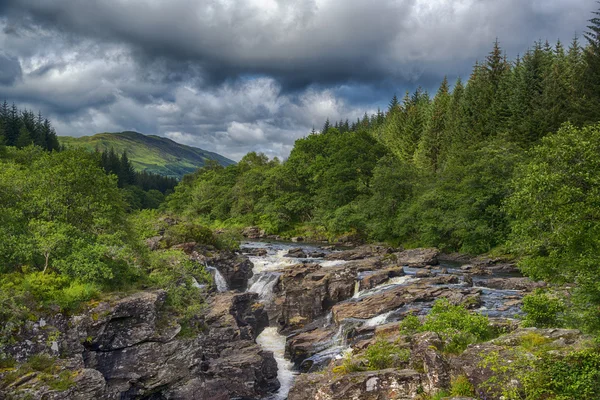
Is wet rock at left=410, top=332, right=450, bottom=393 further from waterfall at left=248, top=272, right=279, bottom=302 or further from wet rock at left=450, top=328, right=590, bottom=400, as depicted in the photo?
waterfall at left=248, top=272, right=279, bottom=302

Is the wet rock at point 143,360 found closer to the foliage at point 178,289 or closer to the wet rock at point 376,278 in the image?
the foliage at point 178,289

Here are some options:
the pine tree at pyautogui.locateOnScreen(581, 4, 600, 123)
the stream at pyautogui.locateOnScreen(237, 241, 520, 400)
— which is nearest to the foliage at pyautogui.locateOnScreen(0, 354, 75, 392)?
the stream at pyautogui.locateOnScreen(237, 241, 520, 400)

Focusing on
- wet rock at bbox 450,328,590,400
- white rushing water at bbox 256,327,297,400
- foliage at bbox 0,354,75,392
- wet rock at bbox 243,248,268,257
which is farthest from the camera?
wet rock at bbox 243,248,268,257

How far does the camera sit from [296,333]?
108 ft

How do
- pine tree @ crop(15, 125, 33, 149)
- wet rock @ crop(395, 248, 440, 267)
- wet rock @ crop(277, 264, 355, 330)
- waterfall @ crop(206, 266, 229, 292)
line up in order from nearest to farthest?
wet rock @ crop(277, 264, 355, 330) < waterfall @ crop(206, 266, 229, 292) < wet rock @ crop(395, 248, 440, 267) < pine tree @ crop(15, 125, 33, 149)

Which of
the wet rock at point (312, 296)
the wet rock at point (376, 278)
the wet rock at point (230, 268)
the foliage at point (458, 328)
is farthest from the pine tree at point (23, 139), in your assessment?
the foliage at point (458, 328)

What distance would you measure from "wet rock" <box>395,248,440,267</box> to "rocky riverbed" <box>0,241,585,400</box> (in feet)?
17.6

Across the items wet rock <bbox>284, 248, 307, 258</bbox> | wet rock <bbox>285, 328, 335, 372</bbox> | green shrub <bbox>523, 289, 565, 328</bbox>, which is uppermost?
green shrub <bbox>523, 289, 565, 328</bbox>

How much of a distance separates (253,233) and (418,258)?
1817 inches

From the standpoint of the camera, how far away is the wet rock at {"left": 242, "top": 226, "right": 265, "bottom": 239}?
89.1 meters

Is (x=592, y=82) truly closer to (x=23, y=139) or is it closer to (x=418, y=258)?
(x=418, y=258)

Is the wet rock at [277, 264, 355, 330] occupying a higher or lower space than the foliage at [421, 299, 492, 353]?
lower

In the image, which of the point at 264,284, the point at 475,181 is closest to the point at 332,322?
the point at 264,284

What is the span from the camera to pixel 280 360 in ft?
100
